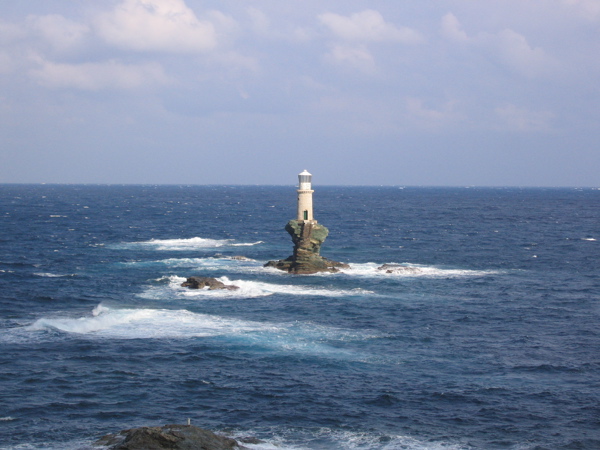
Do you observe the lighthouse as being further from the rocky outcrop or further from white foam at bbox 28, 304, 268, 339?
white foam at bbox 28, 304, 268, 339

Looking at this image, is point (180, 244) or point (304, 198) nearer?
point (304, 198)

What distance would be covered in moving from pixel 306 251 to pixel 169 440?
49.2 m

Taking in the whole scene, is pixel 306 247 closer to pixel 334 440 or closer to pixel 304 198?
pixel 304 198

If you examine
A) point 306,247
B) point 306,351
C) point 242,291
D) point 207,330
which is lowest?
point 306,351

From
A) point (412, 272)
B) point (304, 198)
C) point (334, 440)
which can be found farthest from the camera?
point (304, 198)

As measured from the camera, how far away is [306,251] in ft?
244

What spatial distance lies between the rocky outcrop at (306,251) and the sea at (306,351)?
191 cm

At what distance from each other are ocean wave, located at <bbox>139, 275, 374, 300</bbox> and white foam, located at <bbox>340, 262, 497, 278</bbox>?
9537mm

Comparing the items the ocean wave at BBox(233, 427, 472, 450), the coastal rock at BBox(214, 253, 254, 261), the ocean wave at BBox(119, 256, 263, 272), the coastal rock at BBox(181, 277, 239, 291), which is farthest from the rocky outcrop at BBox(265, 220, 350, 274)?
the ocean wave at BBox(233, 427, 472, 450)

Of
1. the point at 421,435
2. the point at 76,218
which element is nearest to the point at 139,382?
the point at 421,435

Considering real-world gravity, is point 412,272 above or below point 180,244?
below

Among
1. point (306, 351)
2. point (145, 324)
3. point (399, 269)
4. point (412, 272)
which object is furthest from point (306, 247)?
point (306, 351)

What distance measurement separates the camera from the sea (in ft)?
103

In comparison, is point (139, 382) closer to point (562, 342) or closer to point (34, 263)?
point (562, 342)
